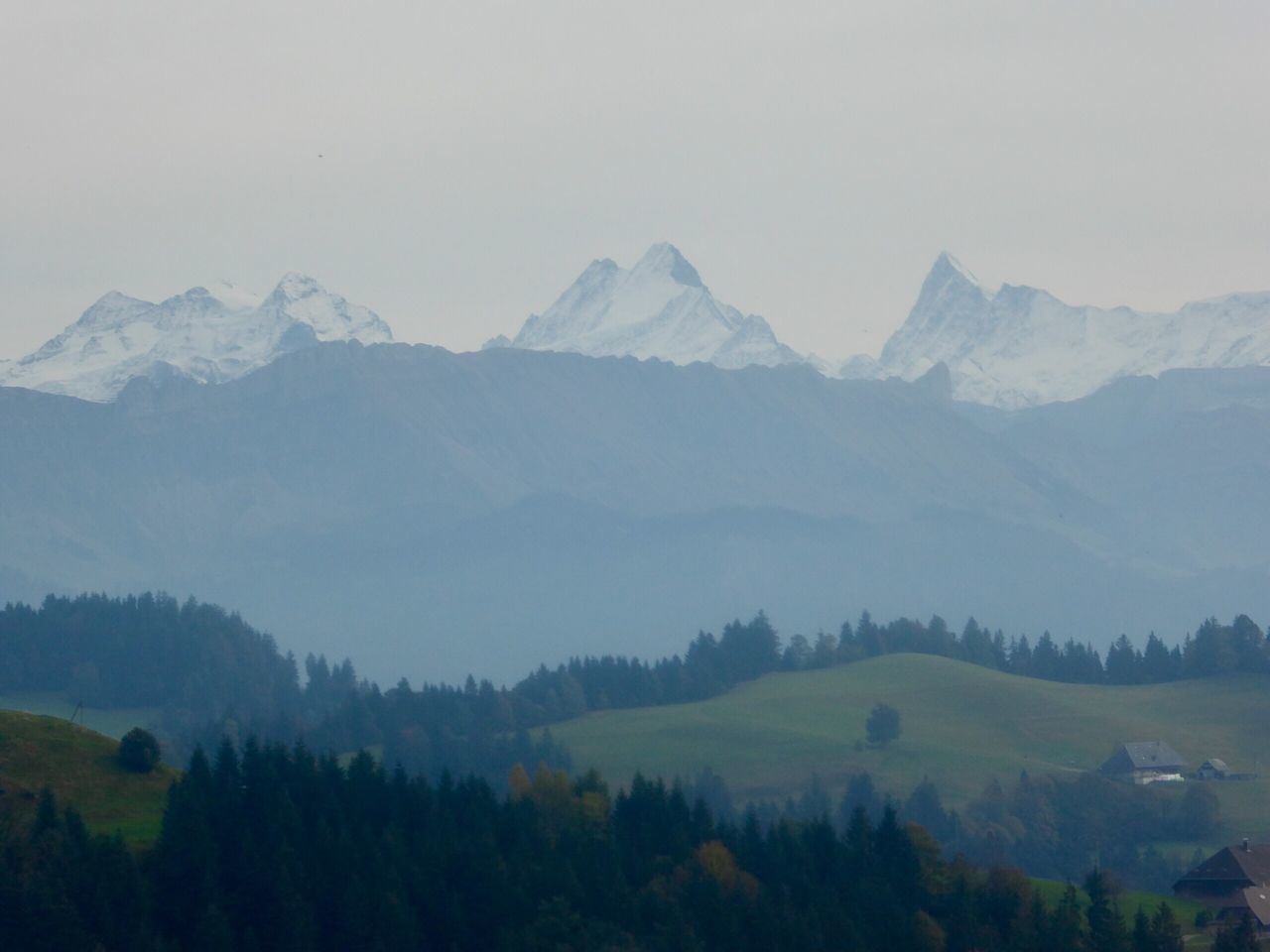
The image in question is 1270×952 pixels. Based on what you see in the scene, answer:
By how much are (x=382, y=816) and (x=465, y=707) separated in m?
103

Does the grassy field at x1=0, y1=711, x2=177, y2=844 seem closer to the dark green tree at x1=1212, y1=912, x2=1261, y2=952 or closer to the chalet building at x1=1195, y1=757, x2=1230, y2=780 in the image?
the dark green tree at x1=1212, y1=912, x2=1261, y2=952

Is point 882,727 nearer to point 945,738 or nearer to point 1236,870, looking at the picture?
point 945,738

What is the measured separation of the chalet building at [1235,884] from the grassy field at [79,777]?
46.6m

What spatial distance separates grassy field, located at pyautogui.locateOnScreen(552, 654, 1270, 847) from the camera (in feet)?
564

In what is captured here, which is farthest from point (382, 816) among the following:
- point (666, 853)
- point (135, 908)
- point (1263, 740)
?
point (1263, 740)

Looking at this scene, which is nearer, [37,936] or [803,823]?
[37,936]

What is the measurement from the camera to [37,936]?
2928 inches

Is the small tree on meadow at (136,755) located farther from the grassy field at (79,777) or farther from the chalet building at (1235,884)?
the chalet building at (1235,884)

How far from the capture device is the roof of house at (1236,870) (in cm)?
10981

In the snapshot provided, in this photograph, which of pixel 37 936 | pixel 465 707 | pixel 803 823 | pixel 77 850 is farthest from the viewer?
pixel 465 707

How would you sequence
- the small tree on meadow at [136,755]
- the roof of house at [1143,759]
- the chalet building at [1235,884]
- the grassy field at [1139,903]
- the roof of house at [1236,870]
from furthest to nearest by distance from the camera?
the roof of house at [1143,759] < the roof of house at [1236,870] < the chalet building at [1235,884] < the grassy field at [1139,903] < the small tree on meadow at [136,755]

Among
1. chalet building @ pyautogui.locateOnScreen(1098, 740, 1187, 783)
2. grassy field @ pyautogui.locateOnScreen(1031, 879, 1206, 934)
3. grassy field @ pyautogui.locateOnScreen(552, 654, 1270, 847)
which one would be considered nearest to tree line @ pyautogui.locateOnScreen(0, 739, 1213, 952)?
grassy field @ pyautogui.locateOnScreen(1031, 879, 1206, 934)

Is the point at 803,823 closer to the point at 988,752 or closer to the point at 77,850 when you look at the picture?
the point at 77,850

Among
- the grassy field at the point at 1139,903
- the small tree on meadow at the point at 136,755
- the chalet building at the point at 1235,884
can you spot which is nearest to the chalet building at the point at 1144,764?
the chalet building at the point at 1235,884
